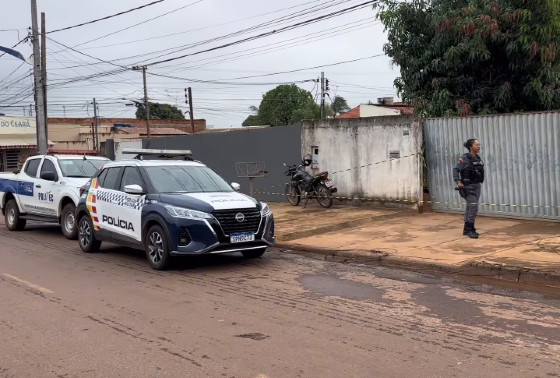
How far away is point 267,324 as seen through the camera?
588 cm

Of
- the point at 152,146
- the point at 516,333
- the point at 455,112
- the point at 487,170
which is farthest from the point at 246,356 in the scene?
the point at 152,146

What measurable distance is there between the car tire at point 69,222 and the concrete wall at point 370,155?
6.85 m

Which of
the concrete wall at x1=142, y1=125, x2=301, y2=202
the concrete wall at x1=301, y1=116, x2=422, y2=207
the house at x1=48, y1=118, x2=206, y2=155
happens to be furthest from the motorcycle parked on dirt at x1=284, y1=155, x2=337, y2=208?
the house at x1=48, y1=118, x2=206, y2=155

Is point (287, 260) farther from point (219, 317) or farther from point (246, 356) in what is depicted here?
point (246, 356)

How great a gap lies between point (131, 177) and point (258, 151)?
885 centimetres

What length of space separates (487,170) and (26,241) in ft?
32.6

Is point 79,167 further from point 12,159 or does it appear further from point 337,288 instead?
point 12,159

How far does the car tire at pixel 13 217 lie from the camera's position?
14234mm

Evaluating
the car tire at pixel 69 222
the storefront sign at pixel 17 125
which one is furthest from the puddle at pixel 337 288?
the storefront sign at pixel 17 125

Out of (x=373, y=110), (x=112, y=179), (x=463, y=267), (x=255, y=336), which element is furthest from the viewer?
(x=373, y=110)

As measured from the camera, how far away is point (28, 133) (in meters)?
39.5

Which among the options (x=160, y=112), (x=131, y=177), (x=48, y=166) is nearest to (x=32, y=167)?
(x=48, y=166)

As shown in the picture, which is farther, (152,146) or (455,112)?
(152,146)

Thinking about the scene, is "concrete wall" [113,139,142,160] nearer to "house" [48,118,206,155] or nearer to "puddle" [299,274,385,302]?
"puddle" [299,274,385,302]
